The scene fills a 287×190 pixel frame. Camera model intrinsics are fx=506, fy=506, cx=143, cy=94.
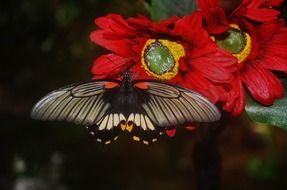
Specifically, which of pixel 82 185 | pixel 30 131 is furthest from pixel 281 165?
pixel 30 131

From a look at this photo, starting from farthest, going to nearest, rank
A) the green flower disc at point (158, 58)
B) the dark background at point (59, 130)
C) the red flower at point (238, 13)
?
the dark background at point (59, 130) → the green flower disc at point (158, 58) → the red flower at point (238, 13)

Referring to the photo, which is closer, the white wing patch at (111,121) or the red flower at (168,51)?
the red flower at (168,51)

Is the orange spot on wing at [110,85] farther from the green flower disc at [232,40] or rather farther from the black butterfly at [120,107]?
the green flower disc at [232,40]

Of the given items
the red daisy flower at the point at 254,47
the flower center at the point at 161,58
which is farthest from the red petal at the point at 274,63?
the flower center at the point at 161,58

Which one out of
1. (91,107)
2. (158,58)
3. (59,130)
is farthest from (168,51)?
(59,130)

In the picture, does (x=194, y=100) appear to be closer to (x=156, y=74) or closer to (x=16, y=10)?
(x=156, y=74)

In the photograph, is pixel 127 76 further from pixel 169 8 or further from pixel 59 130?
pixel 59 130

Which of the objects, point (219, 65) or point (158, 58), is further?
point (158, 58)
